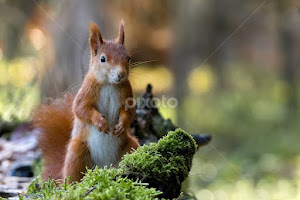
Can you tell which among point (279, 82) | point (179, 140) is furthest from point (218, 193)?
point (279, 82)

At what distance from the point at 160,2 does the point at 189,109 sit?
3.06 metres

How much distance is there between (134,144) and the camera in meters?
2.33

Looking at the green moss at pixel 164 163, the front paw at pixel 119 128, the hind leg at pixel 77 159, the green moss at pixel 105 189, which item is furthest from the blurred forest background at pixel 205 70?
the green moss at pixel 105 189

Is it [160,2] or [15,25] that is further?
[160,2]

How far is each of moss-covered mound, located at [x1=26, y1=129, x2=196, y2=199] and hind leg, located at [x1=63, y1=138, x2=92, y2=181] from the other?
0.33 m

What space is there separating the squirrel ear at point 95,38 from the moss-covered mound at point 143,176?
684 millimetres

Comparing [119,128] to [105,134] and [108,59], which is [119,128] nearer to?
[105,134]

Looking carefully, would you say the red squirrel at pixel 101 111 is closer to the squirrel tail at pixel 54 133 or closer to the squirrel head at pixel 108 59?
the squirrel head at pixel 108 59

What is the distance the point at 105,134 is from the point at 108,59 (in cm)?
Result: 43

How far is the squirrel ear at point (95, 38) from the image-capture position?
2.19 meters

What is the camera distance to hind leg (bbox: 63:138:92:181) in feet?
7.18

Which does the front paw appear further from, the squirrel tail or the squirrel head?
the squirrel tail

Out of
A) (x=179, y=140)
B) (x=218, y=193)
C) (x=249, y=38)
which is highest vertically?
(x=249, y=38)

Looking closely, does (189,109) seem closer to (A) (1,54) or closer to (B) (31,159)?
(A) (1,54)
